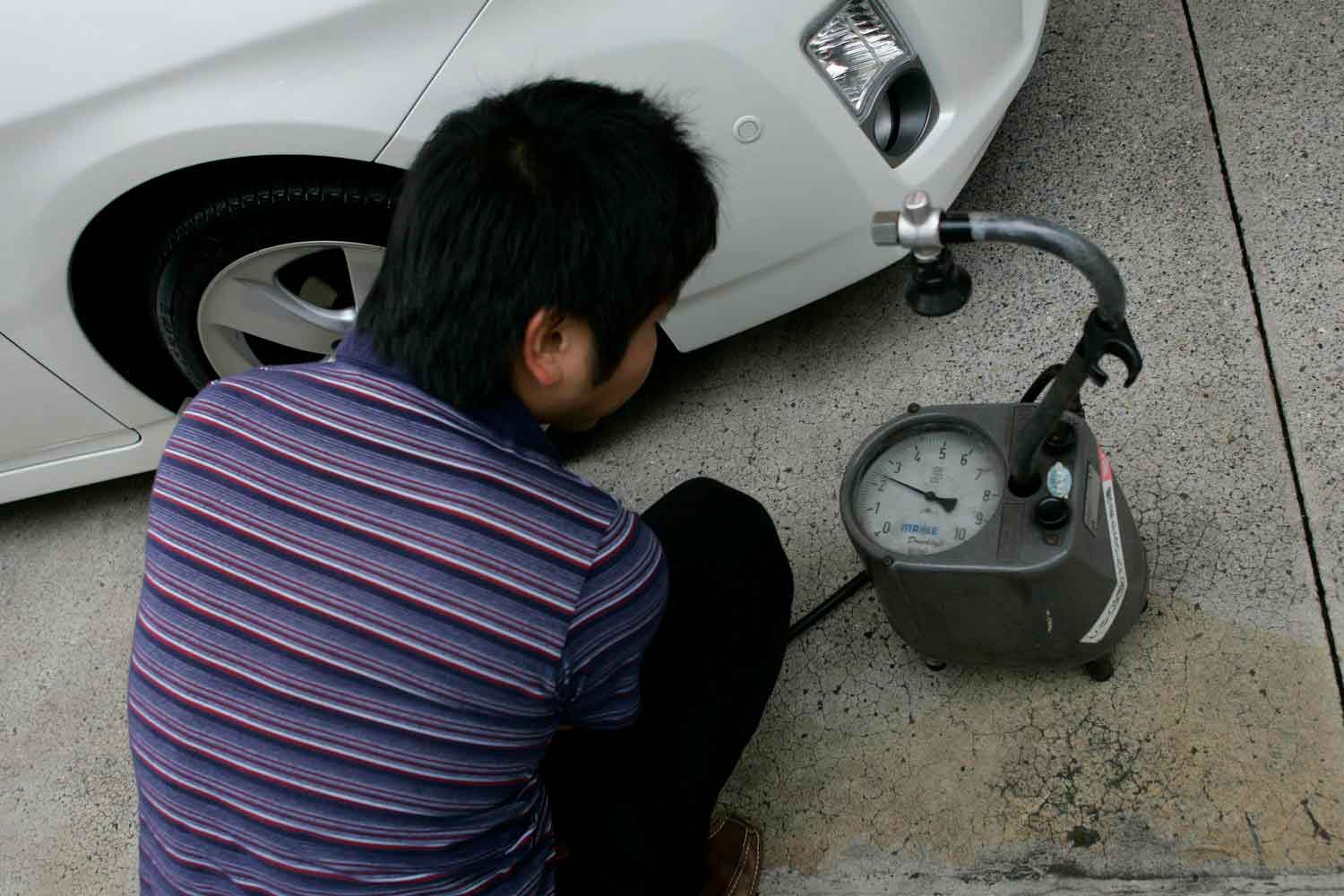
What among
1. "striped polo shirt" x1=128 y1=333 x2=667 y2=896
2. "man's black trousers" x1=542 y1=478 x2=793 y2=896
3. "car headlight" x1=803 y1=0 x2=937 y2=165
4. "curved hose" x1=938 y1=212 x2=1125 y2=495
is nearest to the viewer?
"striped polo shirt" x1=128 y1=333 x2=667 y2=896

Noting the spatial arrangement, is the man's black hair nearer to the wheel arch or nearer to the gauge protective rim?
the gauge protective rim

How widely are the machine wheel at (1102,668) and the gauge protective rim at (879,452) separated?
33cm

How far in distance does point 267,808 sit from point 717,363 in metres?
1.41

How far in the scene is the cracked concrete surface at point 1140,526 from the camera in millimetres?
1695

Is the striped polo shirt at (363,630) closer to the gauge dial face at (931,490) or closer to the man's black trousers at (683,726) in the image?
the man's black trousers at (683,726)

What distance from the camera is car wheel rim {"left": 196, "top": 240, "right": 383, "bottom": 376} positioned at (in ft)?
6.84

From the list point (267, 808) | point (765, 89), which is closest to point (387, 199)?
point (765, 89)

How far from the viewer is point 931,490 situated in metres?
1.67

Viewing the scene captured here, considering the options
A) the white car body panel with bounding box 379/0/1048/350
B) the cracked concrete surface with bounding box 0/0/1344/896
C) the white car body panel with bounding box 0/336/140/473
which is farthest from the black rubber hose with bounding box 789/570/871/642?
the white car body panel with bounding box 0/336/140/473

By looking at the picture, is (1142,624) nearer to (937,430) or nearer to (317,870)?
(937,430)

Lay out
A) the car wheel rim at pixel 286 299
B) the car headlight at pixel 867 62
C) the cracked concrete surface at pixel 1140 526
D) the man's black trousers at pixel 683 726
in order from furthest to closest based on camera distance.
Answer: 1. the car wheel rim at pixel 286 299
2. the car headlight at pixel 867 62
3. the cracked concrete surface at pixel 1140 526
4. the man's black trousers at pixel 683 726

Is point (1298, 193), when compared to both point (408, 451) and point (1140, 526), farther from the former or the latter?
point (408, 451)

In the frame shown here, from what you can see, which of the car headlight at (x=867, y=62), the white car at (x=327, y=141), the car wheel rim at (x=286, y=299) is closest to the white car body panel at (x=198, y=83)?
the white car at (x=327, y=141)

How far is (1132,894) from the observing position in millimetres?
1625
